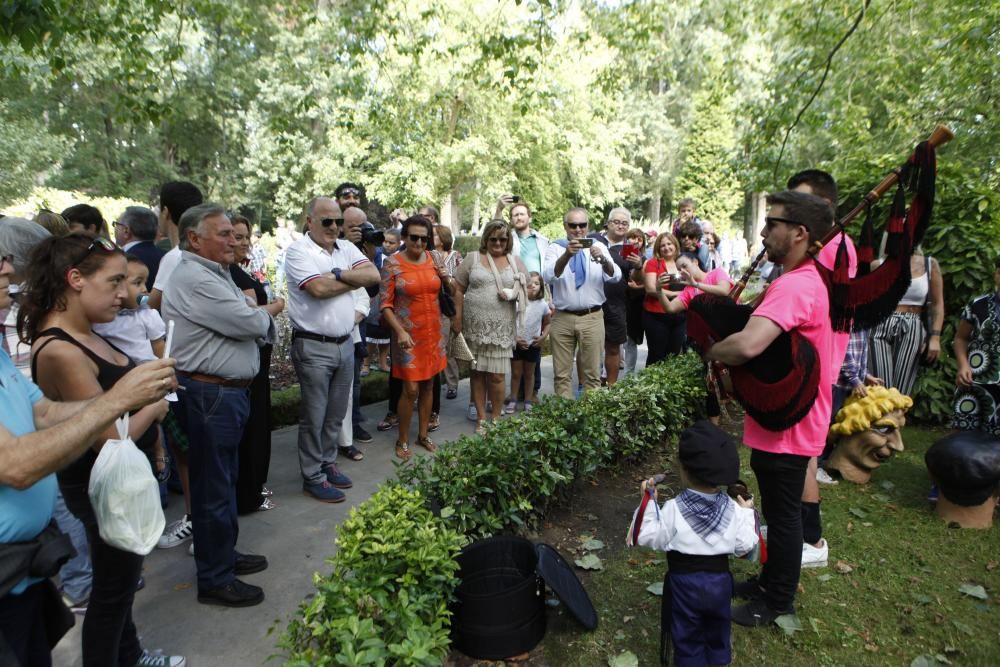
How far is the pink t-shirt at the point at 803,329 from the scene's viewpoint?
2830 millimetres

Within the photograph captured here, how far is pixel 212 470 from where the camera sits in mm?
3137

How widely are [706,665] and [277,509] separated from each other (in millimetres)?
3207

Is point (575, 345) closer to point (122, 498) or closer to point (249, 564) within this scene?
point (249, 564)

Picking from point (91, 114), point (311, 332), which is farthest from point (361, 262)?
point (91, 114)

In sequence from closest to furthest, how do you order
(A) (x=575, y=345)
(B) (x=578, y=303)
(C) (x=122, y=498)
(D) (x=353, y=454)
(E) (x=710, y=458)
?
(C) (x=122, y=498) < (E) (x=710, y=458) < (D) (x=353, y=454) < (B) (x=578, y=303) < (A) (x=575, y=345)

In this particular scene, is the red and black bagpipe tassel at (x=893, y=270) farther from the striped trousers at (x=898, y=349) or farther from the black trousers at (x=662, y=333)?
the black trousers at (x=662, y=333)

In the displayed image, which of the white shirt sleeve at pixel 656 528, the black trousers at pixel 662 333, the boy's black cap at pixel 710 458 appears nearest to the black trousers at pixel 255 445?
the white shirt sleeve at pixel 656 528

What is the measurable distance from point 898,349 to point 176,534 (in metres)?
6.72

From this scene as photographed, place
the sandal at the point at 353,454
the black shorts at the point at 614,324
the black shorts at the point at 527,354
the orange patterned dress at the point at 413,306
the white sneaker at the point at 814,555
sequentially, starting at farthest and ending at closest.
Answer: the black shorts at the point at 614,324, the black shorts at the point at 527,354, the sandal at the point at 353,454, the orange patterned dress at the point at 413,306, the white sneaker at the point at 814,555

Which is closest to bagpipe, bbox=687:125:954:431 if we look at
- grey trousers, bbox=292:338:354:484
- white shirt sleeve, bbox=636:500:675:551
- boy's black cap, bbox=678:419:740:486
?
boy's black cap, bbox=678:419:740:486

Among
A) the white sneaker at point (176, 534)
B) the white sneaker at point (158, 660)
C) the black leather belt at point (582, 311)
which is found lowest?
the white sneaker at point (158, 660)

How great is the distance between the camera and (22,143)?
19797mm

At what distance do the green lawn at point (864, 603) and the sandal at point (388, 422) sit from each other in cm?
299

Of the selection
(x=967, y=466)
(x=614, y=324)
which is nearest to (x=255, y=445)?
(x=614, y=324)
